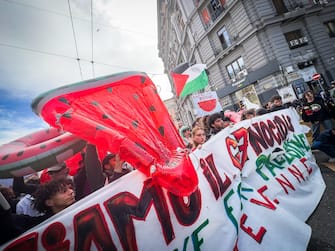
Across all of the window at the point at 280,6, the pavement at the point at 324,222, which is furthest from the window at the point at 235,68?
the pavement at the point at 324,222

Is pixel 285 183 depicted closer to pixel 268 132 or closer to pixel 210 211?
pixel 268 132

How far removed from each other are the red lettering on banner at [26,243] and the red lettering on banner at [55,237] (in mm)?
51

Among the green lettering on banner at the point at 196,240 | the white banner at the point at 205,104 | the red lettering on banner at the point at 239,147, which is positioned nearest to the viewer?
the green lettering on banner at the point at 196,240

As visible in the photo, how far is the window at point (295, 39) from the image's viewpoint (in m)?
15.0

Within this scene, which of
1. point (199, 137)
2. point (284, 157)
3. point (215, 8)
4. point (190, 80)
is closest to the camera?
point (284, 157)

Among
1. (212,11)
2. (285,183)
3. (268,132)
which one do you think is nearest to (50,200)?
(285,183)

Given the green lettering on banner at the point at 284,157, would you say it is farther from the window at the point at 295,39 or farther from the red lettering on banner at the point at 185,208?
the window at the point at 295,39

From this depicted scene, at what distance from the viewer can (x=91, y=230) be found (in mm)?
1329

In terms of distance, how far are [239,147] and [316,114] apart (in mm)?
4031

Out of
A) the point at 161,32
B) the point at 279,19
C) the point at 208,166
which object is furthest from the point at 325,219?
the point at 161,32

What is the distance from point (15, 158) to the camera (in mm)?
1474

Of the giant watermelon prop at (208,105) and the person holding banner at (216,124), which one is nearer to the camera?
the person holding banner at (216,124)

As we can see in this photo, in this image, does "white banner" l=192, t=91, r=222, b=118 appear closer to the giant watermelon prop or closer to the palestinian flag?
the giant watermelon prop

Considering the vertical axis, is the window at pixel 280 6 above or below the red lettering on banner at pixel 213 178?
above
